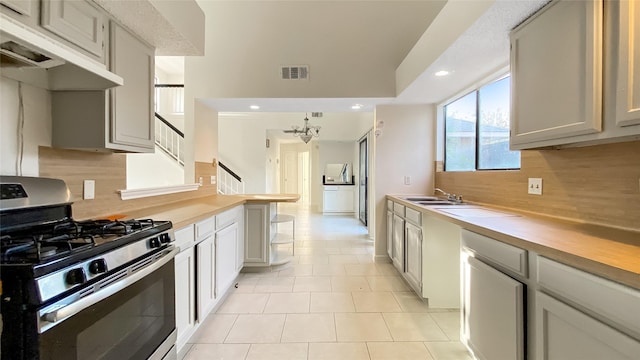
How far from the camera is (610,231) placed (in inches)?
58.8

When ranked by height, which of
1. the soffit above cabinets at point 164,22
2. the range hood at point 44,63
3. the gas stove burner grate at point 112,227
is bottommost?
the gas stove burner grate at point 112,227

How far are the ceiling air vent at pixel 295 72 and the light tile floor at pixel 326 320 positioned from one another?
2.46 m

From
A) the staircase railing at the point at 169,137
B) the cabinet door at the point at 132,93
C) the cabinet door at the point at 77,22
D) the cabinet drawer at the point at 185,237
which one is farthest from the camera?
the staircase railing at the point at 169,137

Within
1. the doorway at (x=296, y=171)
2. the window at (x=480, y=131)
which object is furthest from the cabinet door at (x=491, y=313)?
the doorway at (x=296, y=171)

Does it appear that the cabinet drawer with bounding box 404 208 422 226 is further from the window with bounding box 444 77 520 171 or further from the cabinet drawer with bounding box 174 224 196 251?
the cabinet drawer with bounding box 174 224 196 251

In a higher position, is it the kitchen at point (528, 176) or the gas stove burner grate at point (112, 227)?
the kitchen at point (528, 176)

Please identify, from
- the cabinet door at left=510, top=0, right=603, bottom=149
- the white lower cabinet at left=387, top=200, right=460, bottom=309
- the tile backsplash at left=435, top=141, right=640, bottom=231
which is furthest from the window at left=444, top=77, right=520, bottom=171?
the white lower cabinet at left=387, top=200, right=460, bottom=309

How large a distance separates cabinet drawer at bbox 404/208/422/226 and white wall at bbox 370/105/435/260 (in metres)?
0.92

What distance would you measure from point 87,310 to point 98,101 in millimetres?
1162

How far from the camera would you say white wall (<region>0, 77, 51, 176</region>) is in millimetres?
1348

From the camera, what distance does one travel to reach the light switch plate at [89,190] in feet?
5.87

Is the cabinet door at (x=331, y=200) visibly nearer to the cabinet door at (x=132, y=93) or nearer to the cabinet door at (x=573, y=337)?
the cabinet door at (x=132, y=93)

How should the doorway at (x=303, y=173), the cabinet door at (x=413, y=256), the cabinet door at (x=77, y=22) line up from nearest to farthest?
1. the cabinet door at (x=77, y=22)
2. the cabinet door at (x=413, y=256)
3. the doorway at (x=303, y=173)

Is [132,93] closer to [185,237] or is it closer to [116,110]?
[116,110]
